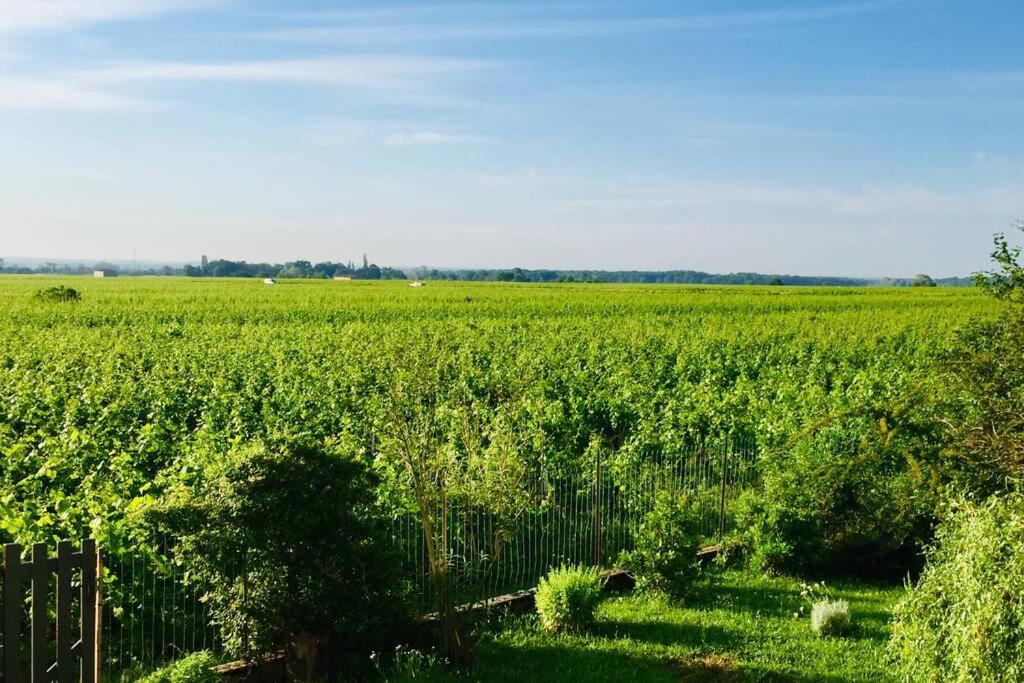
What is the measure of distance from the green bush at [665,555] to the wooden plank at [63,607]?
6.94 m

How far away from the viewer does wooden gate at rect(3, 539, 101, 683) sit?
254 inches

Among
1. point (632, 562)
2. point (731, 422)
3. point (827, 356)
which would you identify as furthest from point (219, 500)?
point (827, 356)

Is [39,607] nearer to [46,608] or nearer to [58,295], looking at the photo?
[46,608]

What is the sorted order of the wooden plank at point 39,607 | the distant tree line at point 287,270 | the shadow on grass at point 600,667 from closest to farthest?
the wooden plank at point 39,607 → the shadow on grass at point 600,667 → the distant tree line at point 287,270

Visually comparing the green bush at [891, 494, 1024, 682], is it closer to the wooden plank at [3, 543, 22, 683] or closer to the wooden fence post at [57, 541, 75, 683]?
the wooden fence post at [57, 541, 75, 683]

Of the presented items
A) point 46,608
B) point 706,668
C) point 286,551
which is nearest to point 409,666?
point 286,551

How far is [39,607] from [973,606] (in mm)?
7055

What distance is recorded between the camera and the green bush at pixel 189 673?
7191mm

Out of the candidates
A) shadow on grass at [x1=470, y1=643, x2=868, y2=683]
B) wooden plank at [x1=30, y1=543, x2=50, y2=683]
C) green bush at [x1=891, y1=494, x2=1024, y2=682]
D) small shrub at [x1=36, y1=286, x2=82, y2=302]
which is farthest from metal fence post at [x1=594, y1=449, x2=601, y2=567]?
small shrub at [x1=36, y1=286, x2=82, y2=302]

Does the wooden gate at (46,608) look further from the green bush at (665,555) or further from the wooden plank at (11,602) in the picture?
the green bush at (665,555)

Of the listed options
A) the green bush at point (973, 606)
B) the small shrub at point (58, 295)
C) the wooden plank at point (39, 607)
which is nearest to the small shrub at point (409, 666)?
the wooden plank at point (39, 607)

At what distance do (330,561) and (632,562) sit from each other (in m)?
4.77

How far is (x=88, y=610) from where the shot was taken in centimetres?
723

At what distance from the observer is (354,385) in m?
21.1
